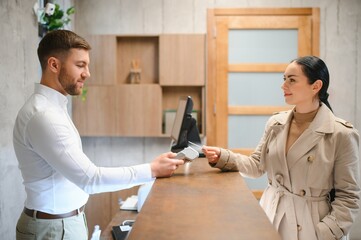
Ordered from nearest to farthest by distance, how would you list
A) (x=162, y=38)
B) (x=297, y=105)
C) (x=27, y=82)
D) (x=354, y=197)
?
(x=354, y=197) → (x=297, y=105) → (x=27, y=82) → (x=162, y=38)

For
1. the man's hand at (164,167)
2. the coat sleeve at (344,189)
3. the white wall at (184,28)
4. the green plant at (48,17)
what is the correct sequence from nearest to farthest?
the man's hand at (164,167) → the coat sleeve at (344,189) → the green plant at (48,17) → the white wall at (184,28)

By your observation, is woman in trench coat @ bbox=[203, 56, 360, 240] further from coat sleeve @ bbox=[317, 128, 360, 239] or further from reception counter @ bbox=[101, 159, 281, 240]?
reception counter @ bbox=[101, 159, 281, 240]

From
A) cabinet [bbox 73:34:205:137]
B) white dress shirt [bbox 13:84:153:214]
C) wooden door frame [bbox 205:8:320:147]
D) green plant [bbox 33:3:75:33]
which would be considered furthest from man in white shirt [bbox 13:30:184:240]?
wooden door frame [bbox 205:8:320:147]

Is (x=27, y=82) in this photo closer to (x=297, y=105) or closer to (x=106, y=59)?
(x=106, y=59)

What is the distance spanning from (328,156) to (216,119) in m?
2.08

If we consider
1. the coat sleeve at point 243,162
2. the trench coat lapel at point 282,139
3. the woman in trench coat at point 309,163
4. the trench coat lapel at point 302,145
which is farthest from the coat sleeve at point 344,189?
the coat sleeve at point 243,162

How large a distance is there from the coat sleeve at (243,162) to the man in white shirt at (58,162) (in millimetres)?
285

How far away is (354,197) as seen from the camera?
5.60 ft

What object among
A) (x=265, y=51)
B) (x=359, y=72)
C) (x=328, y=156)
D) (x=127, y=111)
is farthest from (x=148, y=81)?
(x=328, y=156)

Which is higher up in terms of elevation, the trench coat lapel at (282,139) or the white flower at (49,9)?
the white flower at (49,9)

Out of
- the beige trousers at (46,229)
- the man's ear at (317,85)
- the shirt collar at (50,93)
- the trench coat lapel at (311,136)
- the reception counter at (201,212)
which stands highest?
the man's ear at (317,85)

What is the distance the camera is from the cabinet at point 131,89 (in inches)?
143

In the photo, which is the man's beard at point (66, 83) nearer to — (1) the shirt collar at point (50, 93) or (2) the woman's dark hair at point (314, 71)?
(1) the shirt collar at point (50, 93)

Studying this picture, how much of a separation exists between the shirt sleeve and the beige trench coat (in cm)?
→ 60
